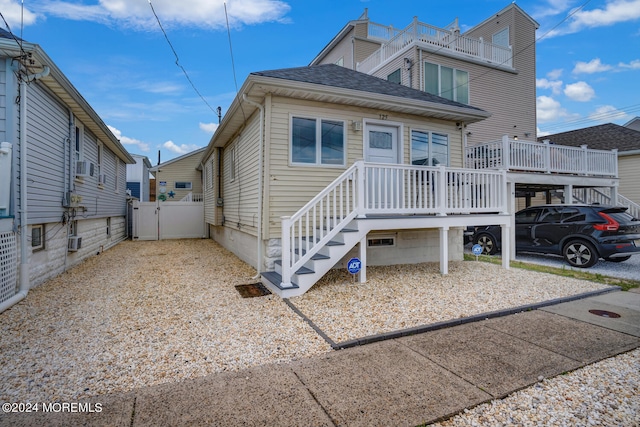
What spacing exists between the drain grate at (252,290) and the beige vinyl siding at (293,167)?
0.97 metres

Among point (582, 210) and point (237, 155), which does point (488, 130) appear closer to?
point (582, 210)

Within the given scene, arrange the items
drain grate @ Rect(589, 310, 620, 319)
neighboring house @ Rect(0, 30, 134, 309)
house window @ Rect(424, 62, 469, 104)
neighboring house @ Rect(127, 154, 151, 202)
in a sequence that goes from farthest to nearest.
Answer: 1. neighboring house @ Rect(127, 154, 151, 202)
2. house window @ Rect(424, 62, 469, 104)
3. neighboring house @ Rect(0, 30, 134, 309)
4. drain grate @ Rect(589, 310, 620, 319)

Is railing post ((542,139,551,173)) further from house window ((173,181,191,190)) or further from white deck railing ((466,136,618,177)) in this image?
house window ((173,181,191,190))

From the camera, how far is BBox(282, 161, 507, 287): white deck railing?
5105mm

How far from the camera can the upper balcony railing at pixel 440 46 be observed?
496 inches

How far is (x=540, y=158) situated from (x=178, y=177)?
18.0 metres

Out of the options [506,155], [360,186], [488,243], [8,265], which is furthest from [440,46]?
[8,265]

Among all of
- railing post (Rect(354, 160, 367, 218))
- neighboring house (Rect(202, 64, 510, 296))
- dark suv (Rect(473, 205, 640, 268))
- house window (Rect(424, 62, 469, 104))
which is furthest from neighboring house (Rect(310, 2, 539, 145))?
railing post (Rect(354, 160, 367, 218))

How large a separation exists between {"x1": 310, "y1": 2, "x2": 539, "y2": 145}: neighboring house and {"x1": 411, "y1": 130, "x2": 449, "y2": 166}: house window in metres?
5.17

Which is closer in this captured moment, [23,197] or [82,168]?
[23,197]

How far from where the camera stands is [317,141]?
21.3ft

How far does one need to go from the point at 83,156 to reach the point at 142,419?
27.3ft

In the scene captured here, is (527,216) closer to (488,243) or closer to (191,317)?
(488,243)

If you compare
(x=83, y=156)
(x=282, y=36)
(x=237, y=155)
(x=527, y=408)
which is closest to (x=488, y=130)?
(x=282, y=36)
